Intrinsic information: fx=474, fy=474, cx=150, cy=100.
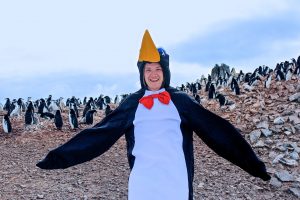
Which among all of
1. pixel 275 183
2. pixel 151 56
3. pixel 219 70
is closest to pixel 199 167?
pixel 275 183

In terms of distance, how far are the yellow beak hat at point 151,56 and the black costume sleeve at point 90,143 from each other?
1.38 ft

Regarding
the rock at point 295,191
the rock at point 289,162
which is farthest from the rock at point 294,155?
the rock at point 295,191

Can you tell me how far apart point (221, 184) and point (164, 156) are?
20.6ft

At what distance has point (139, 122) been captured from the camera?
14.9 feet

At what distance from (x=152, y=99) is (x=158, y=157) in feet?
2.03

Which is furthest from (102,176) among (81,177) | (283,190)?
(283,190)

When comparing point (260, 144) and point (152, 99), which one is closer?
point (152, 99)

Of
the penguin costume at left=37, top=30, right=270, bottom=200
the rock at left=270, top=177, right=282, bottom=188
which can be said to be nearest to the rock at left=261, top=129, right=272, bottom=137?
the rock at left=270, top=177, right=282, bottom=188

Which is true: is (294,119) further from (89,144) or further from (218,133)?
(89,144)

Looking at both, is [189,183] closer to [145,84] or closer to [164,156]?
[164,156]

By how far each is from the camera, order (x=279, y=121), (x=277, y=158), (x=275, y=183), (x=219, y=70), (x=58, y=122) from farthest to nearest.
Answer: (x=219, y=70) < (x=58, y=122) < (x=279, y=121) < (x=277, y=158) < (x=275, y=183)

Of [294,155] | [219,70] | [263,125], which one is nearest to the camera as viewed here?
[294,155]

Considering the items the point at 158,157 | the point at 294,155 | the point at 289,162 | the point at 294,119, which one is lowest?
the point at 289,162

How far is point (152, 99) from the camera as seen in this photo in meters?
4.60
